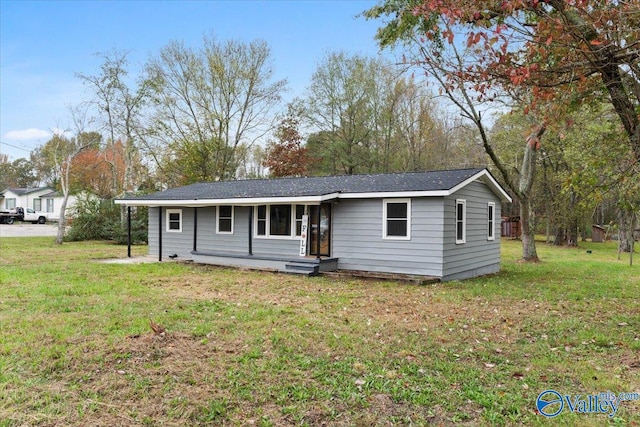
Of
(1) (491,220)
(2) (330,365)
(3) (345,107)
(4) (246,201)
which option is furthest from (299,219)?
(3) (345,107)

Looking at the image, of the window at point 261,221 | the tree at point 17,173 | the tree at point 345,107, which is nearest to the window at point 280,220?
the window at point 261,221

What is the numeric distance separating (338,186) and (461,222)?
376 cm

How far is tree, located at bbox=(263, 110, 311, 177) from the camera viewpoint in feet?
93.4

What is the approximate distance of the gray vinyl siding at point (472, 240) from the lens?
1079 cm

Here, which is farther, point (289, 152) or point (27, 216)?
point (27, 216)

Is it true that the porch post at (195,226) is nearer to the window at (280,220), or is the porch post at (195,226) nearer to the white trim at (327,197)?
the white trim at (327,197)

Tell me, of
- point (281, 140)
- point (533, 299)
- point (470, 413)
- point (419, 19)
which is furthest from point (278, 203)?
point (281, 140)

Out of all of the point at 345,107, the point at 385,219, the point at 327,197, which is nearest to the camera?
the point at 385,219

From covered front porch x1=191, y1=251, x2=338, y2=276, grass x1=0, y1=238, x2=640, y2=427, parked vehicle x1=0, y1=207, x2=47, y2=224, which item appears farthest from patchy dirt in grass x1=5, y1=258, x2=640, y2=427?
parked vehicle x1=0, y1=207, x2=47, y2=224

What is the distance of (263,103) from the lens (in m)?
25.9

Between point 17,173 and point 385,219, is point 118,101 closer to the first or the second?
point 385,219

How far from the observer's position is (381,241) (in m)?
11.4

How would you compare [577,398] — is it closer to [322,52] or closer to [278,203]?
[278,203]

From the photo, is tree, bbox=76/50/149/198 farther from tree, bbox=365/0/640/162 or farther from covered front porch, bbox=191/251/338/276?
tree, bbox=365/0/640/162
